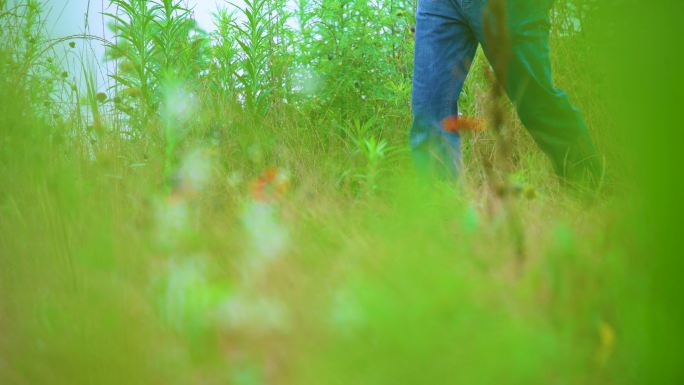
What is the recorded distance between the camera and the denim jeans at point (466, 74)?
2.30 meters

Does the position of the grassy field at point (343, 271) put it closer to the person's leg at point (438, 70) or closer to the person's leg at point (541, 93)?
the person's leg at point (541, 93)

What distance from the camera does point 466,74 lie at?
2.53 metres

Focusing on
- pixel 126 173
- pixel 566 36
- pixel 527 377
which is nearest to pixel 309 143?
pixel 126 173

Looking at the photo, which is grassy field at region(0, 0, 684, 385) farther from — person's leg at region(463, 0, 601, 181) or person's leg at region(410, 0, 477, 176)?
person's leg at region(410, 0, 477, 176)

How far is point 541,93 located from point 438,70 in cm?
46

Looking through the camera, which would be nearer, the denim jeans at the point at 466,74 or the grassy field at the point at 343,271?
the grassy field at the point at 343,271

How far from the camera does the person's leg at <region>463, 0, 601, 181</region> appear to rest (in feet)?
7.52

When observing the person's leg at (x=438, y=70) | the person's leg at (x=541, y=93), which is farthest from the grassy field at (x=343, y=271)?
the person's leg at (x=438, y=70)

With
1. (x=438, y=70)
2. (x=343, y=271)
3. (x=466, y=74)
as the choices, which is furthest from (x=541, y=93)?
(x=343, y=271)

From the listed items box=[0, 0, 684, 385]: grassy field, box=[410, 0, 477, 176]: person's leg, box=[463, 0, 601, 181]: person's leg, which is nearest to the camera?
box=[0, 0, 684, 385]: grassy field

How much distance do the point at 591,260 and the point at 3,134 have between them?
1.64 m

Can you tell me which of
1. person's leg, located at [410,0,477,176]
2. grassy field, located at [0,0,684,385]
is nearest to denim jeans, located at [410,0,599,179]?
person's leg, located at [410,0,477,176]

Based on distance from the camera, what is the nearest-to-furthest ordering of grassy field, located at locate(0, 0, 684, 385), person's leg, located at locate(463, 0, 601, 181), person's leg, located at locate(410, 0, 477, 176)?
grassy field, located at locate(0, 0, 684, 385), person's leg, located at locate(463, 0, 601, 181), person's leg, located at locate(410, 0, 477, 176)

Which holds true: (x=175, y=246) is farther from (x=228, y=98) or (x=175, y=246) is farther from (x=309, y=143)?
(x=228, y=98)
